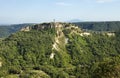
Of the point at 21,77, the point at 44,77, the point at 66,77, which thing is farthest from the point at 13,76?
the point at 66,77

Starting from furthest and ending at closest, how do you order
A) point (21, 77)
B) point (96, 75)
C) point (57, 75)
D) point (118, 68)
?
1. point (57, 75)
2. point (21, 77)
3. point (96, 75)
4. point (118, 68)

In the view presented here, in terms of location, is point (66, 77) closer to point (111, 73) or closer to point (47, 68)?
point (47, 68)

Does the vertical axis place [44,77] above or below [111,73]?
below

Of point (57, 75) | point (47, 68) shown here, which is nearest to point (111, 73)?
point (57, 75)

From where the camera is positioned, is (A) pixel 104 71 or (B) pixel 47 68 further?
(B) pixel 47 68

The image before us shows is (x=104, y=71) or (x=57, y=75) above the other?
(x=104, y=71)

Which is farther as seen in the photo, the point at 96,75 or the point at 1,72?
the point at 1,72

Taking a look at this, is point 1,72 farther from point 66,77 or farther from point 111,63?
point 111,63

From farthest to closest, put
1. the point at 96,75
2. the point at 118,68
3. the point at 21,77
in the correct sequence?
1. the point at 21,77
2. the point at 96,75
3. the point at 118,68

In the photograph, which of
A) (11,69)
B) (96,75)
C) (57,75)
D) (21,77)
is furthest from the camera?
(11,69)
